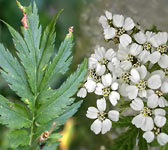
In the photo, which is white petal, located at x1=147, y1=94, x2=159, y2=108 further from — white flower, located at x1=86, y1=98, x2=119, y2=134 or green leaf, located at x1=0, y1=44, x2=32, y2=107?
green leaf, located at x1=0, y1=44, x2=32, y2=107

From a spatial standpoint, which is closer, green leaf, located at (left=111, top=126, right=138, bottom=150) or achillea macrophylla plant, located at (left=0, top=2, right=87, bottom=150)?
achillea macrophylla plant, located at (left=0, top=2, right=87, bottom=150)

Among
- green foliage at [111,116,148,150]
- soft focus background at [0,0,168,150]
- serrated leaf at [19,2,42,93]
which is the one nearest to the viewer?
serrated leaf at [19,2,42,93]

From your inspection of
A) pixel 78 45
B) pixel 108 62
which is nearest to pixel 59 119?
pixel 108 62

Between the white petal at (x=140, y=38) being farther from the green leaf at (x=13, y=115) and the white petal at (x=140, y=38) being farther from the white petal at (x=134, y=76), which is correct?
the green leaf at (x=13, y=115)

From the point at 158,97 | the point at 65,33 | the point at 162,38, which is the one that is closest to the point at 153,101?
the point at 158,97

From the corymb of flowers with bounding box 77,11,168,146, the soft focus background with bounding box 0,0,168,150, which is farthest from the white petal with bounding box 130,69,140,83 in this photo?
the soft focus background with bounding box 0,0,168,150

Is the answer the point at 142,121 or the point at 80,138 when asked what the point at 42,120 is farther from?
the point at 80,138

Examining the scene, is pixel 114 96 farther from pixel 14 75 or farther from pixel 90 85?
pixel 14 75
